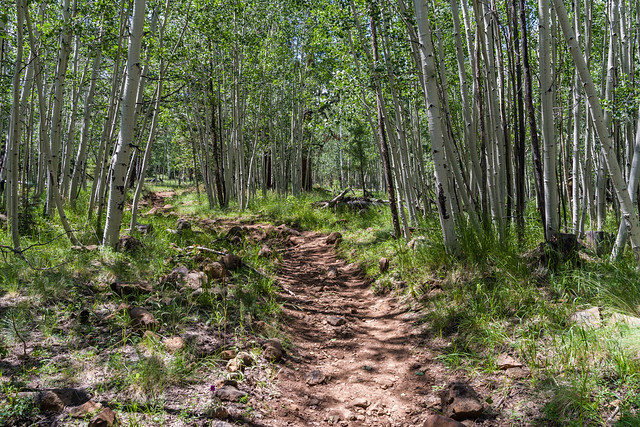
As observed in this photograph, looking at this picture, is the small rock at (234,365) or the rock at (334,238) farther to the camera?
the rock at (334,238)

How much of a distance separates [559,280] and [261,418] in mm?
2968

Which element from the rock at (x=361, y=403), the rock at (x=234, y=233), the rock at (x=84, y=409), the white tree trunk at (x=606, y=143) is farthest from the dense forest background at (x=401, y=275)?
the rock at (x=234, y=233)

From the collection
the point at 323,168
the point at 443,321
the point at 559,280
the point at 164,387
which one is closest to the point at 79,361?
the point at 164,387

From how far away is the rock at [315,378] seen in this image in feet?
10.2

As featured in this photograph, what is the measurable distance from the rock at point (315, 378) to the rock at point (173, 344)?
1005mm

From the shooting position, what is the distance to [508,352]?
119 inches

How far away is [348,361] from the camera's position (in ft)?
11.6

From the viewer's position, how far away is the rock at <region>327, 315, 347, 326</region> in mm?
A: 4324

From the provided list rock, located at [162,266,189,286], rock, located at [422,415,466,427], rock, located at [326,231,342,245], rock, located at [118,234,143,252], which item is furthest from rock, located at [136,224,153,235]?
rock, located at [422,415,466,427]

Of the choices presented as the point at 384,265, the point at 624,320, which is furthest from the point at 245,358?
the point at 384,265

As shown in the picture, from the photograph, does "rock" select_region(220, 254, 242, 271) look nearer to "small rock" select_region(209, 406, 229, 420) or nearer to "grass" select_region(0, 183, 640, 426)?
"grass" select_region(0, 183, 640, 426)

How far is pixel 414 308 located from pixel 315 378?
1.70 meters

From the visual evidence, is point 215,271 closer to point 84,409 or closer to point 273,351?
point 273,351

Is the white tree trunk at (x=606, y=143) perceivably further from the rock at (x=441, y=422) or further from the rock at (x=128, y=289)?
the rock at (x=128, y=289)
